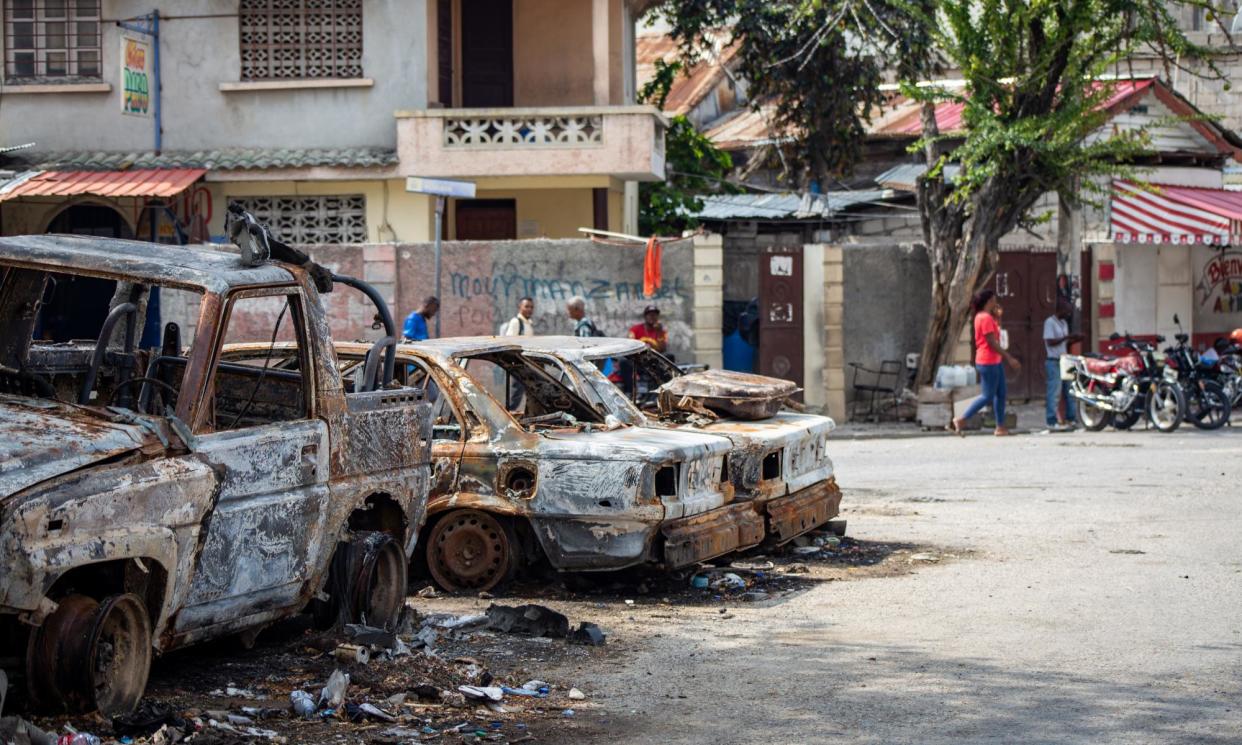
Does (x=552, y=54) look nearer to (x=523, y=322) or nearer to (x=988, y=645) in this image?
(x=523, y=322)

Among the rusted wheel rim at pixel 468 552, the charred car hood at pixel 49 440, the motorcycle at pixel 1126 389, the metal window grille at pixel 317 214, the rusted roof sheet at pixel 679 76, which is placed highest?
the rusted roof sheet at pixel 679 76

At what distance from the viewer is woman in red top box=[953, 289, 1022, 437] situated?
2023cm

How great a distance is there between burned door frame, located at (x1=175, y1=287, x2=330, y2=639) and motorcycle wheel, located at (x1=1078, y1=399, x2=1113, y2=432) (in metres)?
15.5

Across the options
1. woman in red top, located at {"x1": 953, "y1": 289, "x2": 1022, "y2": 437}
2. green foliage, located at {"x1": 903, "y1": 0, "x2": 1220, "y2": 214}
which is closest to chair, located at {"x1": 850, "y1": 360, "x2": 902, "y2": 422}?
woman in red top, located at {"x1": 953, "y1": 289, "x2": 1022, "y2": 437}

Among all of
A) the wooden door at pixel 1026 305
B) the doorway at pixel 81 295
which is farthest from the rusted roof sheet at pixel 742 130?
the doorway at pixel 81 295

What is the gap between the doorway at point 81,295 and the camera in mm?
23344

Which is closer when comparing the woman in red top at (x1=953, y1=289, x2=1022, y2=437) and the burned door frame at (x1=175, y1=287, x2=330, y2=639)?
the burned door frame at (x1=175, y1=287, x2=330, y2=639)

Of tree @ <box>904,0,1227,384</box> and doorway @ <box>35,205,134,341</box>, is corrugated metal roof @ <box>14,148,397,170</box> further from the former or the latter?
tree @ <box>904,0,1227,384</box>

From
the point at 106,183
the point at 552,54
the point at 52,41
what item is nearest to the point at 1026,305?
the point at 552,54

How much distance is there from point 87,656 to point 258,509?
3.67ft

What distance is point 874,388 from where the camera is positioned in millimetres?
23188

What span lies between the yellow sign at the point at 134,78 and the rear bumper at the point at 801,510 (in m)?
14.0

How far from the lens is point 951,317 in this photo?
23062 mm

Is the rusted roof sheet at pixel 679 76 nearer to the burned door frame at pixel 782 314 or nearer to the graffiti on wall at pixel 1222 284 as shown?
the graffiti on wall at pixel 1222 284
